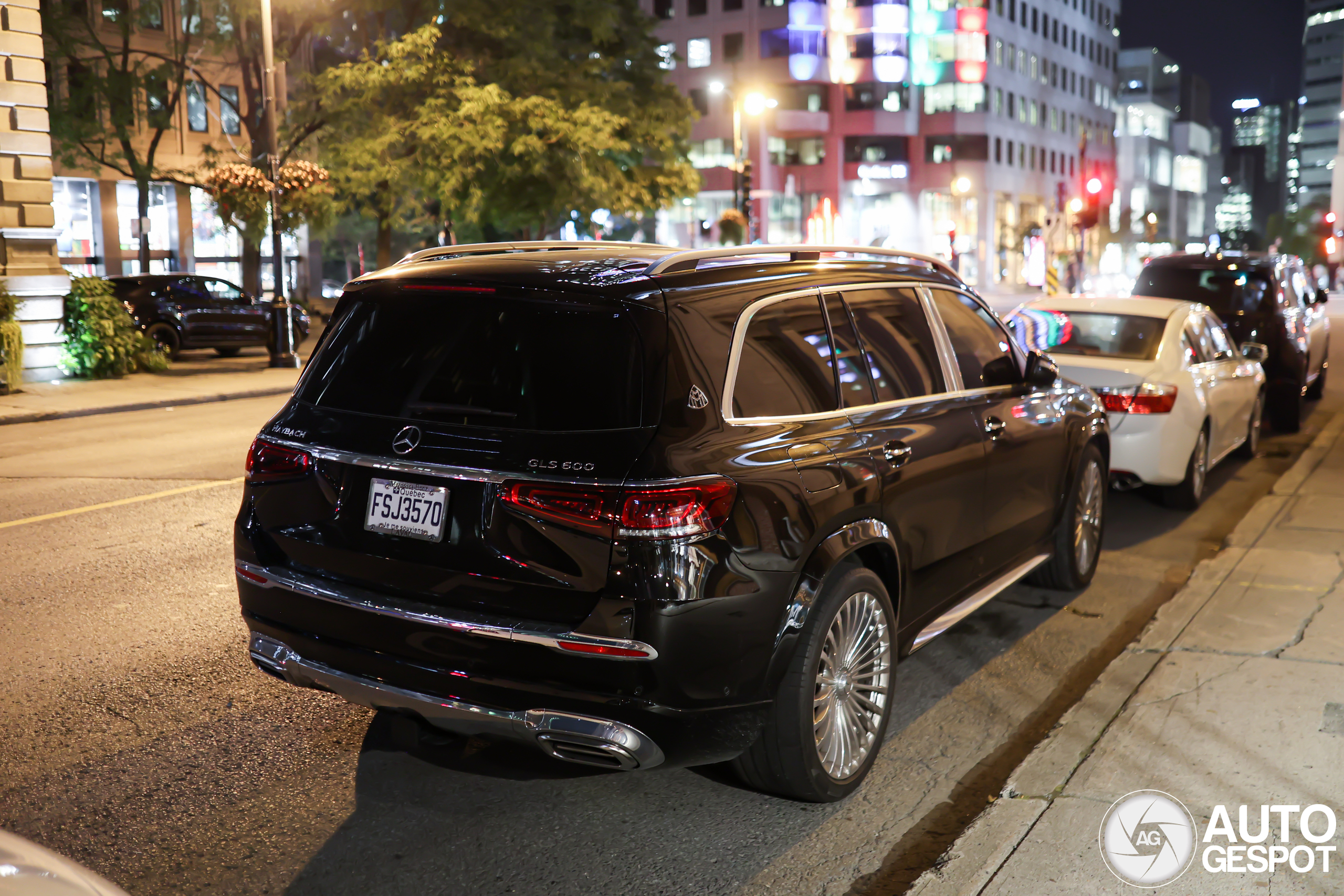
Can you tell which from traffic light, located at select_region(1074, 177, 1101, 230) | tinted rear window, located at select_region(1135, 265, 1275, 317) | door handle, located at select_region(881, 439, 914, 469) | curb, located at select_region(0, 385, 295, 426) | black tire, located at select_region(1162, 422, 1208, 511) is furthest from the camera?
traffic light, located at select_region(1074, 177, 1101, 230)

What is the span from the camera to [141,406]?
675 inches

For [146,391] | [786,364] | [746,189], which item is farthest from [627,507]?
[746,189]

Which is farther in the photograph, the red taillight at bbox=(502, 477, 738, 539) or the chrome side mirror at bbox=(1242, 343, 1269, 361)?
the chrome side mirror at bbox=(1242, 343, 1269, 361)

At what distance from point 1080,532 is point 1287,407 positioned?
8.75m

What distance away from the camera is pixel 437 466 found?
12.5 ft

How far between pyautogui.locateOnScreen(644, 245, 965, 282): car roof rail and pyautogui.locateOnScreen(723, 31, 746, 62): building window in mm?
86141

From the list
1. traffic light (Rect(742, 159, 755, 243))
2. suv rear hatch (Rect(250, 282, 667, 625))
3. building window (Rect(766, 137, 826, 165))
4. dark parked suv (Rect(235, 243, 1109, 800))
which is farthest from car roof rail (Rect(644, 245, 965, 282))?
building window (Rect(766, 137, 826, 165))

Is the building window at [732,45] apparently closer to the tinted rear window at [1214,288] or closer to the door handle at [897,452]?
the tinted rear window at [1214,288]

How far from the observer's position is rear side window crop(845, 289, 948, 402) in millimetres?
4750

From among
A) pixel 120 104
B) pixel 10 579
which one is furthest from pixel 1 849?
pixel 120 104

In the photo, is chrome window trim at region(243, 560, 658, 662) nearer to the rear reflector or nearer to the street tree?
the rear reflector

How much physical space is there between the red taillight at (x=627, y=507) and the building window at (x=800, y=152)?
89.6 meters

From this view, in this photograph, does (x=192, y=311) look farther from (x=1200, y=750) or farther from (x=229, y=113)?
(x=1200, y=750)

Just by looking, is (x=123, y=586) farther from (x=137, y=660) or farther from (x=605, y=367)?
(x=605, y=367)
